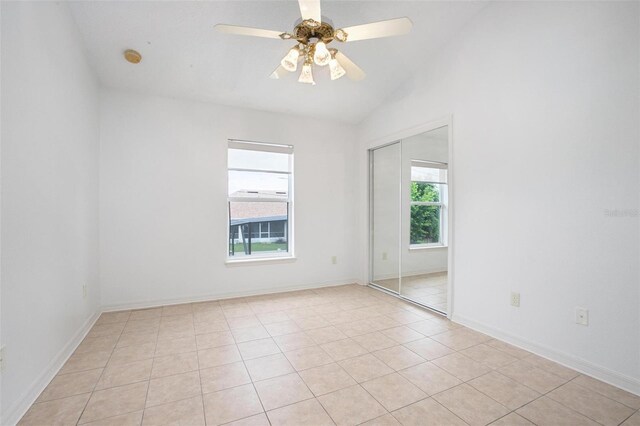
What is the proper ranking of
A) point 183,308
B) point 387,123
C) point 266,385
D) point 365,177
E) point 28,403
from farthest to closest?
1. point 365,177
2. point 387,123
3. point 183,308
4. point 266,385
5. point 28,403

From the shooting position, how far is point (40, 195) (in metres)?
1.91

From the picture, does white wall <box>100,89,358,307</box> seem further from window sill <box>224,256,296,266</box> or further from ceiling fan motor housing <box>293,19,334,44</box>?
ceiling fan motor housing <box>293,19,334,44</box>

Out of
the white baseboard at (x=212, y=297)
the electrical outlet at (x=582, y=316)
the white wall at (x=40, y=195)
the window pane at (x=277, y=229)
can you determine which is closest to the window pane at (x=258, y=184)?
the window pane at (x=277, y=229)

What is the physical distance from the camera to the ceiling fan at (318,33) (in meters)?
1.84

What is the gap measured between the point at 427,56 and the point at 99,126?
145 inches

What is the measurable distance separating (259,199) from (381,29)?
2.68 m

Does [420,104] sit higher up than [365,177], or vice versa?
[420,104]

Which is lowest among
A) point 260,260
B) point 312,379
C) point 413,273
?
point 312,379

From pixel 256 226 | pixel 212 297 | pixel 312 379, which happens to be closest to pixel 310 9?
pixel 312 379

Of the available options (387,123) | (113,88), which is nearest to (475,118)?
(387,123)

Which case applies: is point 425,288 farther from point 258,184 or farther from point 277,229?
point 258,184

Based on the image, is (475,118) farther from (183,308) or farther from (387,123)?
(183,308)

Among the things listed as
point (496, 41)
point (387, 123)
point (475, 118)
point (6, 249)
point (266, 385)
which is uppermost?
point (496, 41)

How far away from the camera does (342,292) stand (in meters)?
4.22
